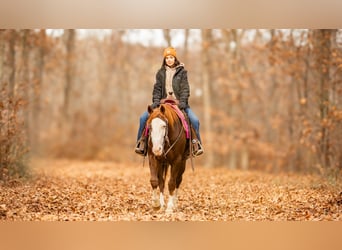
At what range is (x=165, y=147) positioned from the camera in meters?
6.50

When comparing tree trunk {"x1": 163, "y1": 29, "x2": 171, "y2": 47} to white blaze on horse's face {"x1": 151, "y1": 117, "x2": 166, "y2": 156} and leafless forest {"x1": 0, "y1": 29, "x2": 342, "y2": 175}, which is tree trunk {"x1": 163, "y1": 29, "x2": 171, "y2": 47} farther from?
white blaze on horse's face {"x1": 151, "y1": 117, "x2": 166, "y2": 156}

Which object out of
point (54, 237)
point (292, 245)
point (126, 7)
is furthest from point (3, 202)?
point (292, 245)

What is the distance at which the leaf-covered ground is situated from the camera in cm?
684

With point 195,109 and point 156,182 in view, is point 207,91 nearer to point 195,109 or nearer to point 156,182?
point 195,109

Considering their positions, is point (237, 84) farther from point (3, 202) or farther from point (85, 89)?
point (3, 202)

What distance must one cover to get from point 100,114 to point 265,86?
4835 millimetres

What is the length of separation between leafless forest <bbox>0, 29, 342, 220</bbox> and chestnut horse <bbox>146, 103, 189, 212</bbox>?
0.35 metres

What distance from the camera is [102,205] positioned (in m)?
7.15

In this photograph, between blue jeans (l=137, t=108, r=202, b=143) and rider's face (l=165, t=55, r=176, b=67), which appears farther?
rider's face (l=165, t=55, r=176, b=67)

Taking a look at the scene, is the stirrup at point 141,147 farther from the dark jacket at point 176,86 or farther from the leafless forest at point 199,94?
the leafless forest at point 199,94

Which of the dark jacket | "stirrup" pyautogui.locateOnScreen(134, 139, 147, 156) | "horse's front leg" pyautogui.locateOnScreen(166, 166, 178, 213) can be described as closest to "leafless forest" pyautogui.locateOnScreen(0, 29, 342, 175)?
"stirrup" pyautogui.locateOnScreen(134, 139, 147, 156)

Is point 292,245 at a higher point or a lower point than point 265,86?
lower

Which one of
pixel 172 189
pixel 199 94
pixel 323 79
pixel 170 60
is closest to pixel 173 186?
pixel 172 189

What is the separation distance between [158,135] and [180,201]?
4.83ft
